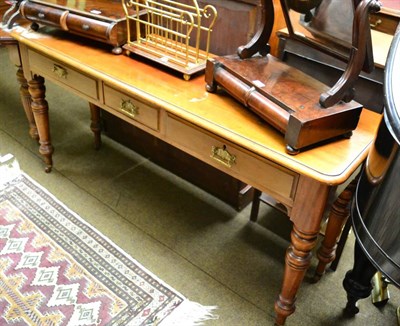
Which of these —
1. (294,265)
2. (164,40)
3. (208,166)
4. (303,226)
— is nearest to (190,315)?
(294,265)

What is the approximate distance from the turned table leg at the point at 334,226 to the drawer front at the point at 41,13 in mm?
1374

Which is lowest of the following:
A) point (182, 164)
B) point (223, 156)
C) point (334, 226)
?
point (182, 164)

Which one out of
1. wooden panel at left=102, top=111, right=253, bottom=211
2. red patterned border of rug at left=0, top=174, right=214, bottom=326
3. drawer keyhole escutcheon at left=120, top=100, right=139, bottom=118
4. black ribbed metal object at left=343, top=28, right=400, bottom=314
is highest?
black ribbed metal object at left=343, top=28, right=400, bottom=314

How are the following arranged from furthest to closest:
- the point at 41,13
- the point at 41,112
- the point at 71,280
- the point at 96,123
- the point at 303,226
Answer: the point at 96,123 < the point at 41,112 < the point at 41,13 < the point at 71,280 < the point at 303,226

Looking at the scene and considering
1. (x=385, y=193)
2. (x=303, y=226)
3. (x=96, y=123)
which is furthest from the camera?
(x=96, y=123)

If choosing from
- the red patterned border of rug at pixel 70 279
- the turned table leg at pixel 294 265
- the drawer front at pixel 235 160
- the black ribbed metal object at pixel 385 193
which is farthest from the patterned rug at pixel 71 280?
the black ribbed metal object at pixel 385 193

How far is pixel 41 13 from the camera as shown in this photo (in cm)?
185

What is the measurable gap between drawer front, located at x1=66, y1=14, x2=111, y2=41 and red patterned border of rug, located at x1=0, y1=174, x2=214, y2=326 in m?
0.86

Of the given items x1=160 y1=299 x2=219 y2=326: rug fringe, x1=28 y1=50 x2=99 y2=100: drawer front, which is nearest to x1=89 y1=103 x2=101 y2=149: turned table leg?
x1=28 y1=50 x2=99 y2=100: drawer front

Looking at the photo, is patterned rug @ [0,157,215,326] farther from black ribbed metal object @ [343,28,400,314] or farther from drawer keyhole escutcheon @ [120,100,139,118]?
black ribbed metal object @ [343,28,400,314]

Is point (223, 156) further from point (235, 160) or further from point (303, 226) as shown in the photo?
point (303, 226)

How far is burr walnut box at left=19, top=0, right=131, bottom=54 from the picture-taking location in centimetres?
169

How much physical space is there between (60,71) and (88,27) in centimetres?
23

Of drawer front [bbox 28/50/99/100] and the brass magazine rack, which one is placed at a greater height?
the brass magazine rack
